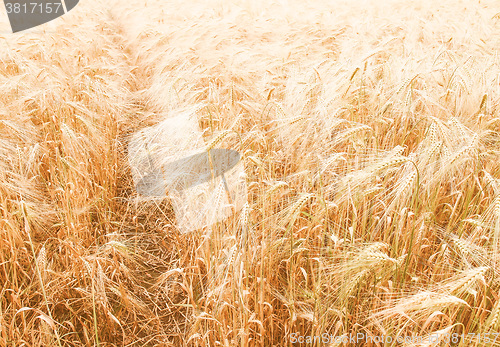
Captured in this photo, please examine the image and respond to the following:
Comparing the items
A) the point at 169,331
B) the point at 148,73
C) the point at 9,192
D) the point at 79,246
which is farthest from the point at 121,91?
the point at 169,331

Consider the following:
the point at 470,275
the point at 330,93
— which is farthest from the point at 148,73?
the point at 470,275

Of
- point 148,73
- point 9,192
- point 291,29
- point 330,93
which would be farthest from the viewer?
point 291,29

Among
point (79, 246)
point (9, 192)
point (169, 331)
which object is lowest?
point (169, 331)

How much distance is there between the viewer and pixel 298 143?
2053 millimetres

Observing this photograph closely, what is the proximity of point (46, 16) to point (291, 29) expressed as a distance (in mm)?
5027

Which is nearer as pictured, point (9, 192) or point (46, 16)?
point (9, 192)

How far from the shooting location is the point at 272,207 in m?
1.46

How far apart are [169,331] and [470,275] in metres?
1.24

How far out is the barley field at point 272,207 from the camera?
130 cm

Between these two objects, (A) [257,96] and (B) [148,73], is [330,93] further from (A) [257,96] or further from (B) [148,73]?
(B) [148,73]

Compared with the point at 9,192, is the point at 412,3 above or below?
above

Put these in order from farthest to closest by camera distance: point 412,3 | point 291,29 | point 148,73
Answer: point 412,3
point 291,29
point 148,73

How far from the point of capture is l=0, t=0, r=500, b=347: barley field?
130 cm

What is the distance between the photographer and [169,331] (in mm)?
1642
